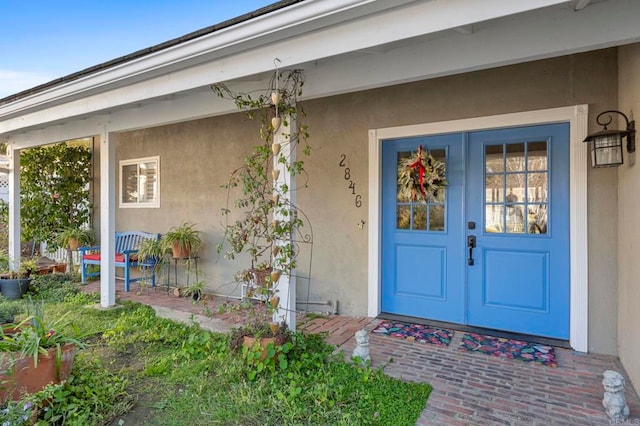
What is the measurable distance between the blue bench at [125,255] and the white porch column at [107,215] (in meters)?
0.82

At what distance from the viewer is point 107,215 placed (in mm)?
4504

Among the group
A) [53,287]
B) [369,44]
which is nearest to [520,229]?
[369,44]

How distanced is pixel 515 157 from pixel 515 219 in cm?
60

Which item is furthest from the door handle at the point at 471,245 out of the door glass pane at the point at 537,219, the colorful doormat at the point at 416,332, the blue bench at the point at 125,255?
the blue bench at the point at 125,255

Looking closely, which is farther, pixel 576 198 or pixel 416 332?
pixel 416 332

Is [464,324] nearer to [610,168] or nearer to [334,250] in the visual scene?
[334,250]

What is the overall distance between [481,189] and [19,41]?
34.0 ft

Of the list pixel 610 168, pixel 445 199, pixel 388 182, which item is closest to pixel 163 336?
pixel 388 182

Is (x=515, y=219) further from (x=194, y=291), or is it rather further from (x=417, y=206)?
(x=194, y=291)

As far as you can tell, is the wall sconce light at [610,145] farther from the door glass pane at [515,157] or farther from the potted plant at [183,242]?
the potted plant at [183,242]

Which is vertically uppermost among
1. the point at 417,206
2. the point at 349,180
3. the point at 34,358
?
the point at 349,180

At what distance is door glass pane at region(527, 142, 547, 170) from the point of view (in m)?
3.43

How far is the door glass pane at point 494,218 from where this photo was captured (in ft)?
11.9

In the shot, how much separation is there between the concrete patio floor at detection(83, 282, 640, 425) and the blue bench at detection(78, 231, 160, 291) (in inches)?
96.2
